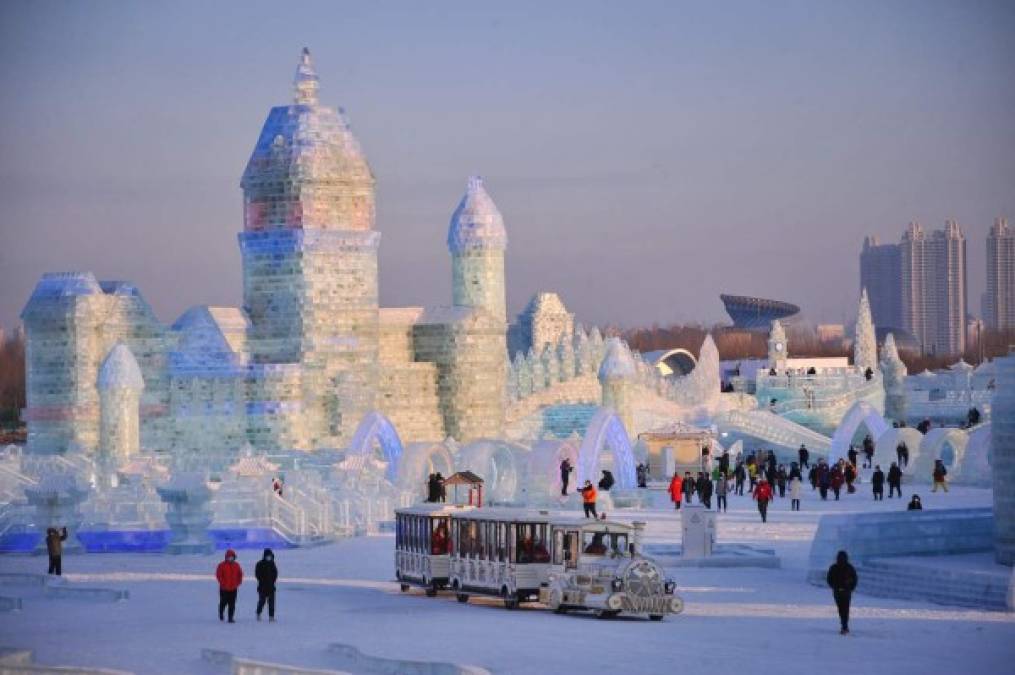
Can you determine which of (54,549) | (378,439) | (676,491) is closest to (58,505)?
A: (54,549)

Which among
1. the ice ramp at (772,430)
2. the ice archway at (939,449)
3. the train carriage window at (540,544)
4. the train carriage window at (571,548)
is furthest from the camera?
the ice ramp at (772,430)

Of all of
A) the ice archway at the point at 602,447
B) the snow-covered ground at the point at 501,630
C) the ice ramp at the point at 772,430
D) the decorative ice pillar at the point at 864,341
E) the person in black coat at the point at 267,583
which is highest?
the decorative ice pillar at the point at 864,341

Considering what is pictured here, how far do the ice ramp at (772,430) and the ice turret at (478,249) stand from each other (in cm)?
712

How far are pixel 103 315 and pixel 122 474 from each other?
8787 millimetres

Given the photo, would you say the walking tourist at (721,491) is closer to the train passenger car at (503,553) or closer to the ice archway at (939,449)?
the ice archway at (939,449)

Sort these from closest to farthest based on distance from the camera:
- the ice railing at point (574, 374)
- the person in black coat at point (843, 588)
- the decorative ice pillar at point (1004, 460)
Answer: the person in black coat at point (843, 588) < the decorative ice pillar at point (1004, 460) < the ice railing at point (574, 374)

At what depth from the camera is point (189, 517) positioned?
88.2ft

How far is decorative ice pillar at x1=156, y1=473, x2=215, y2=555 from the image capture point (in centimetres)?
2666

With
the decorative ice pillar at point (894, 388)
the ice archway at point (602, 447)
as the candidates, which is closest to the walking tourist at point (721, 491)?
the ice archway at point (602, 447)

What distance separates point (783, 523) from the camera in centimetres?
2991

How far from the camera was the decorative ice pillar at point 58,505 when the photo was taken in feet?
88.5

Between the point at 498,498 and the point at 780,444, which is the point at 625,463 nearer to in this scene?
the point at 498,498

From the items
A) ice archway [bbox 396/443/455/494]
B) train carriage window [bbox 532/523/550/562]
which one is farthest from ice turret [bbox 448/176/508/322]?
train carriage window [bbox 532/523/550/562]

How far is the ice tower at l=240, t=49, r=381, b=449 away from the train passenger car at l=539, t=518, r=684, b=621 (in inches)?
875
